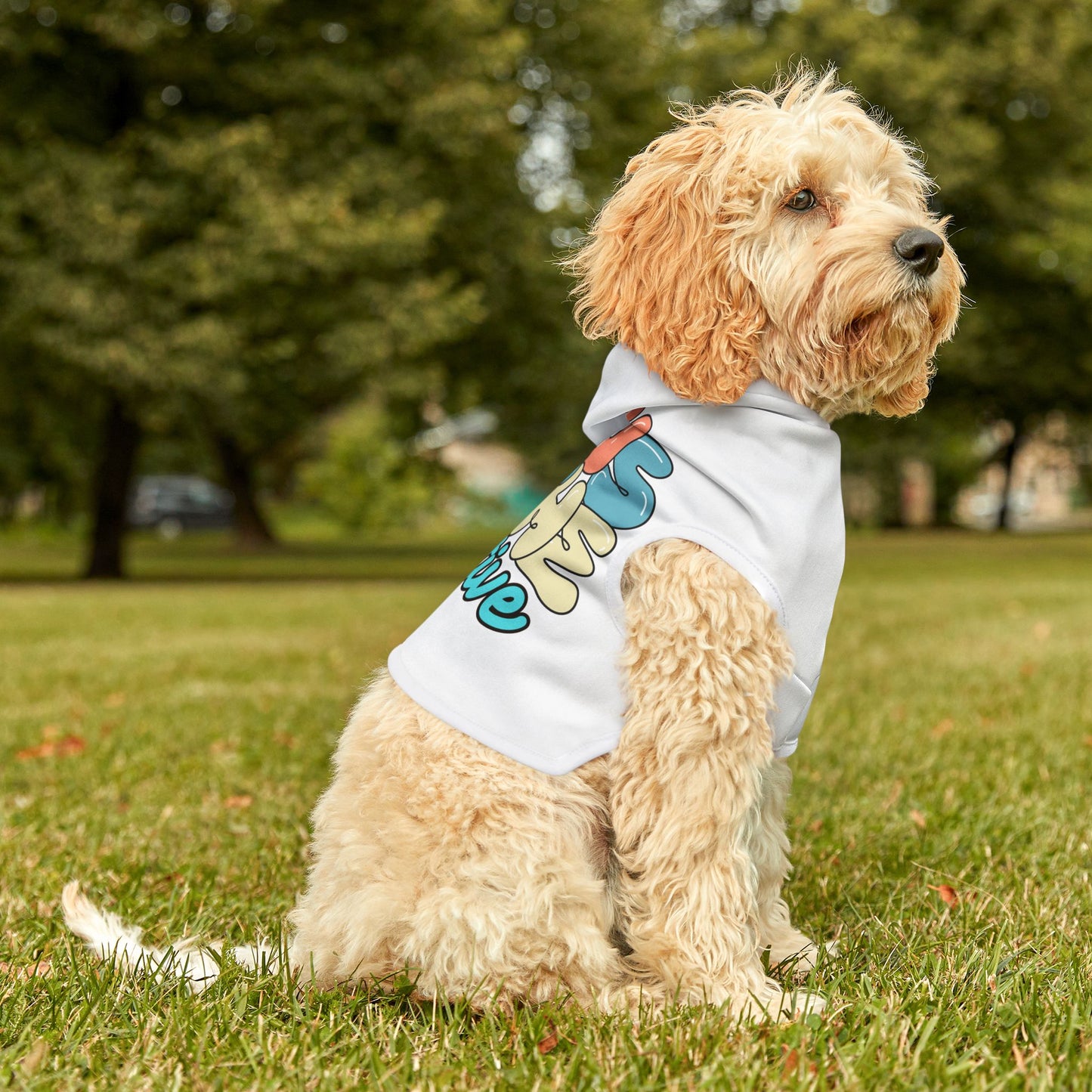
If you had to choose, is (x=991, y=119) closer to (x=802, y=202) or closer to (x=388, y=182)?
(x=388, y=182)

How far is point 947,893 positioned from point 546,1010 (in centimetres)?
162

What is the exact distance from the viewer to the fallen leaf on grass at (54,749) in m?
5.88

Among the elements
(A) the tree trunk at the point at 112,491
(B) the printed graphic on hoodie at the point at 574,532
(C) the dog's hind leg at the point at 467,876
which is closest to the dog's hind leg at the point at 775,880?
(C) the dog's hind leg at the point at 467,876

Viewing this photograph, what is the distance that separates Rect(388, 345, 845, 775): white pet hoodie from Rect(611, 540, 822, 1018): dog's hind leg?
57 millimetres

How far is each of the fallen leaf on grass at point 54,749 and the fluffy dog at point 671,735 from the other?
11.3 ft

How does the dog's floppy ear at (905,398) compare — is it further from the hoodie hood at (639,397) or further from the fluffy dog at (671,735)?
the hoodie hood at (639,397)

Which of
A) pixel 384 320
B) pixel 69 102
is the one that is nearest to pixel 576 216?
pixel 384 320

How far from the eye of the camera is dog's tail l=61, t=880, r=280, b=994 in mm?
2980

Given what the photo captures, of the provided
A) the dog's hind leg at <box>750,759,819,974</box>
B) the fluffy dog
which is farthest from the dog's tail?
the dog's hind leg at <box>750,759,819,974</box>

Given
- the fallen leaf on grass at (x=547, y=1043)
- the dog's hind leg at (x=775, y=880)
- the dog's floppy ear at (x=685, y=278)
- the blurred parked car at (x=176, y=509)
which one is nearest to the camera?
the fallen leaf on grass at (x=547, y=1043)

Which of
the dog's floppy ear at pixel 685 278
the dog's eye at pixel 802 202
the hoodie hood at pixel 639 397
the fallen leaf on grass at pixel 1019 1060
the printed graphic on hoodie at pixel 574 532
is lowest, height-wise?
the fallen leaf on grass at pixel 1019 1060

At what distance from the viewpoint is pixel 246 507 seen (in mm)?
32844

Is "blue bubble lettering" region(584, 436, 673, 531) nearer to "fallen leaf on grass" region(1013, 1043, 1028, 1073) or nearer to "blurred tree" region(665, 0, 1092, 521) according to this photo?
"fallen leaf on grass" region(1013, 1043, 1028, 1073)

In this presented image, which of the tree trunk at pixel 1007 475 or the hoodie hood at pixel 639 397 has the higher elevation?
the hoodie hood at pixel 639 397
